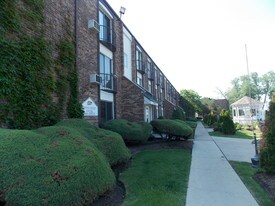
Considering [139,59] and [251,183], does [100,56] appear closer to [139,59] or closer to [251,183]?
[251,183]

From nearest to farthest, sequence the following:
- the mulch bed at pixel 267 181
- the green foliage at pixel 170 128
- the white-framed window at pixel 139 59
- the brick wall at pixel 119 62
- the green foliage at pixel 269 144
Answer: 1. the mulch bed at pixel 267 181
2. the green foliage at pixel 269 144
3. the green foliage at pixel 170 128
4. the brick wall at pixel 119 62
5. the white-framed window at pixel 139 59

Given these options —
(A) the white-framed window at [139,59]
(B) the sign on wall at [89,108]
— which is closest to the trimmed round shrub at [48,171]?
(B) the sign on wall at [89,108]

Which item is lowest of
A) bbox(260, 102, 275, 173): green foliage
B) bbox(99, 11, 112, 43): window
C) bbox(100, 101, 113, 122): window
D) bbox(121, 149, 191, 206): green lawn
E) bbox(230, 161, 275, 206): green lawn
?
bbox(230, 161, 275, 206): green lawn

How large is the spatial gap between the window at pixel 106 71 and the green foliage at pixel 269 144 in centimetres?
908

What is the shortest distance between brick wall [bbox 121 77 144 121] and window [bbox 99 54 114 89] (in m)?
2.21

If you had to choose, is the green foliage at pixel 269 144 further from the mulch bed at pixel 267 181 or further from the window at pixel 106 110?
the window at pixel 106 110

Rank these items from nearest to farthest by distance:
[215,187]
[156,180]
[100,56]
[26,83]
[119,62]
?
[215,187]
[156,180]
[26,83]
[100,56]
[119,62]

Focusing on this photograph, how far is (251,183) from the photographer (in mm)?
7285

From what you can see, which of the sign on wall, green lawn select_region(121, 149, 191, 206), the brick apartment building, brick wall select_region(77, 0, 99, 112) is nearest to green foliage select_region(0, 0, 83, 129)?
the brick apartment building

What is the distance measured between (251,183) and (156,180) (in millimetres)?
2699

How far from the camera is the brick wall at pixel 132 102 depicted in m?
17.7

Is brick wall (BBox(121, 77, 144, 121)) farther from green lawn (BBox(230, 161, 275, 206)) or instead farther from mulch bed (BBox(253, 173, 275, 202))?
mulch bed (BBox(253, 173, 275, 202))

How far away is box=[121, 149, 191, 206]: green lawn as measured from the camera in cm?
564

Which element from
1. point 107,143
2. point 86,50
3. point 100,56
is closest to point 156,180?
point 107,143
